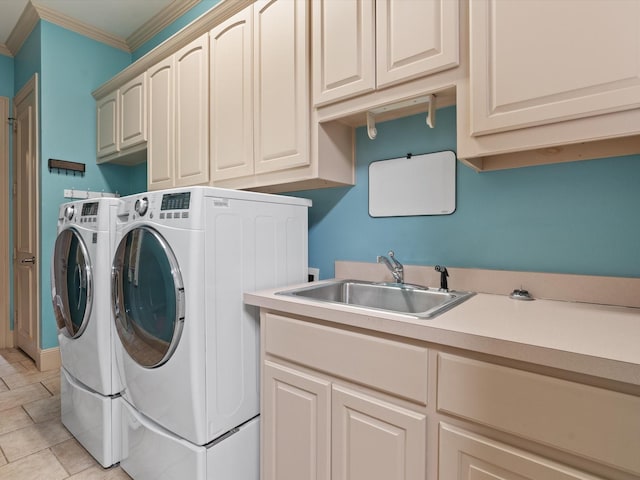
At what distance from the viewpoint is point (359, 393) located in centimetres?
106

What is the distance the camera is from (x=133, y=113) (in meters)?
2.63

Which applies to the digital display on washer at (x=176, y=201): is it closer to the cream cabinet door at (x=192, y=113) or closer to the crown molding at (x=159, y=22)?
the cream cabinet door at (x=192, y=113)

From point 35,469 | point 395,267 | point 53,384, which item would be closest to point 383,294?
point 395,267

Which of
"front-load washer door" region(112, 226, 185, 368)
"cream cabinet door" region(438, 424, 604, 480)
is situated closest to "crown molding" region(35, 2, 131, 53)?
"front-load washer door" region(112, 226, 185, 368)

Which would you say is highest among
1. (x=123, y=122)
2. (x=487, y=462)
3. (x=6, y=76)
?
(x=6, y=76)

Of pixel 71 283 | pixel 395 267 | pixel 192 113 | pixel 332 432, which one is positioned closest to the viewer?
pixel 332 432

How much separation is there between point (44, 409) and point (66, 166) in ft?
6.37

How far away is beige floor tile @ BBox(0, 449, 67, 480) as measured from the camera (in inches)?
62.3

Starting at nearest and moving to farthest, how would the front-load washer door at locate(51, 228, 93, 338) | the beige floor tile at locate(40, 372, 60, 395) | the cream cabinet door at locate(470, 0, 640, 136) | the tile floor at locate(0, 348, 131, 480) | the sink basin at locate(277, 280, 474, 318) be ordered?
the cream cabinet door at locate(470, 0, 640, 136) < the sink basin at locate(277, 280, 474, 318) < the tile floor at locate(0, 348, 131, 480) < the front-load washer door at locate(51, 228, 93, 338) < the beige floor tile at locate(40, 372, 60, 395)

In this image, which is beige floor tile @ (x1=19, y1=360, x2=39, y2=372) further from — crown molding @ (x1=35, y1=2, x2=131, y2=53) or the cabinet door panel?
the cabinet door panel

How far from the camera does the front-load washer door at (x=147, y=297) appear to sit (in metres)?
1.30

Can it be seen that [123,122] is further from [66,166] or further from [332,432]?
[332,432]

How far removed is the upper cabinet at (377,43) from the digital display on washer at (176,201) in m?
0.72

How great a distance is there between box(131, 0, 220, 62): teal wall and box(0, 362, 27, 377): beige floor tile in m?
3.04
